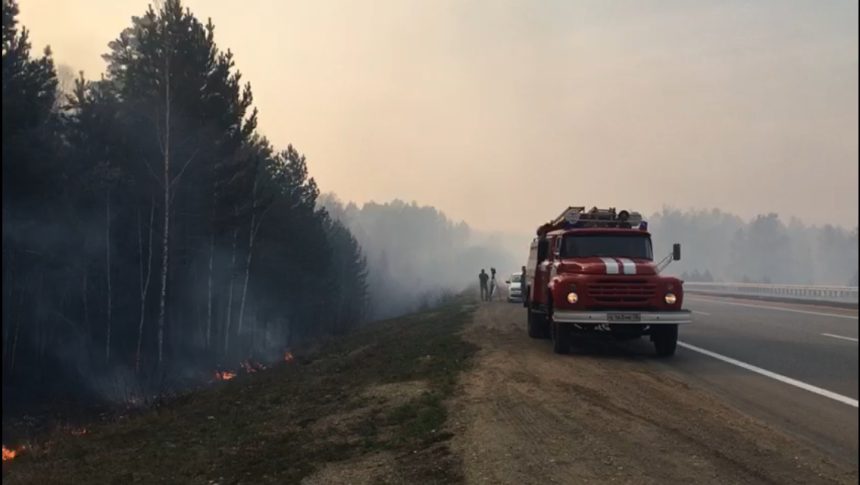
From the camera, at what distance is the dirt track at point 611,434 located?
5398mm

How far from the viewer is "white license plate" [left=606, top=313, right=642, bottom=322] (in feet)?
36.3

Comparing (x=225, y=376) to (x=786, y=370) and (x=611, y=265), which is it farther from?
(x=786, y=370)

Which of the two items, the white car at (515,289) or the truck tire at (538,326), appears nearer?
the truck tire at (538,326)

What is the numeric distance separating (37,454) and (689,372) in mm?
11112

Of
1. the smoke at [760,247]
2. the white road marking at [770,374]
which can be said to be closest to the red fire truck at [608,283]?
the smoke at [760,247]

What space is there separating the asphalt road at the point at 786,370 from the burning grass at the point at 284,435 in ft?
12.5

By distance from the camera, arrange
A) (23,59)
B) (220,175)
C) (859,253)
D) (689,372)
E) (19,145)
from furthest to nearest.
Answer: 1. (220,175)
2. (23,59)
3. (19,145)
4. (689,372)
5. (859,253)

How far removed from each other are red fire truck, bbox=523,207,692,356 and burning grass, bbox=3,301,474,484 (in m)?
2.28

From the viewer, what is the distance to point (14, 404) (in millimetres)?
23984

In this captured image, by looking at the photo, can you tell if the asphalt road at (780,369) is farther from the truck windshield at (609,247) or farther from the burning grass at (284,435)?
the burning grass at (284,435)

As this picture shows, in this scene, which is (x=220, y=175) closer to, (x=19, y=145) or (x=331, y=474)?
(x=19, y=145)

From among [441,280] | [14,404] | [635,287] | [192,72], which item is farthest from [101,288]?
[635,287]

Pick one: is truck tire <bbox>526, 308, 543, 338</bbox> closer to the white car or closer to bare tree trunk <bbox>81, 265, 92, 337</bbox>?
the white car

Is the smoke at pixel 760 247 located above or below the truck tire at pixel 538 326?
above
